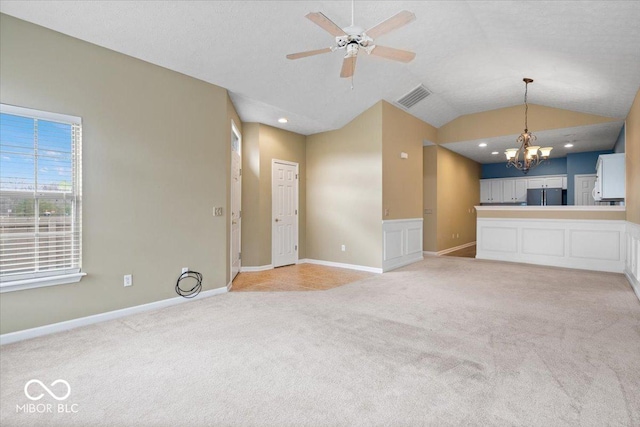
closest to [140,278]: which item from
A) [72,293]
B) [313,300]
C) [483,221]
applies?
[72,293]

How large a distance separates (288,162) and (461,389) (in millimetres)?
5190

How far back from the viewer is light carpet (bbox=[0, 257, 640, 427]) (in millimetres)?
1807

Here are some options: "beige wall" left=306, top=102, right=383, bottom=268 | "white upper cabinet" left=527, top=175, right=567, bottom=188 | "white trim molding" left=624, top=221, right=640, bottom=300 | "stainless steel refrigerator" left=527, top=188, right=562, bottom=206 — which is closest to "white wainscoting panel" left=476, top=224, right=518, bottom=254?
"white trim molding" left=624, top=221, right=640, bottom=300

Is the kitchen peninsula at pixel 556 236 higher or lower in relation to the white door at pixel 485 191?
lower

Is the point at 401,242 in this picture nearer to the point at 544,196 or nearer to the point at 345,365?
the point at 345,365

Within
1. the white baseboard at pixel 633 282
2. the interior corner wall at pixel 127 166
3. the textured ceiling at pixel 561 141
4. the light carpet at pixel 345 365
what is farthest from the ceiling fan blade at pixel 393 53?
the textured ceiling at pixel 561 141

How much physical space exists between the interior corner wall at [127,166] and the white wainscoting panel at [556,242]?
5823 millimetres

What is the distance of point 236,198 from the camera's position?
546 centimetres

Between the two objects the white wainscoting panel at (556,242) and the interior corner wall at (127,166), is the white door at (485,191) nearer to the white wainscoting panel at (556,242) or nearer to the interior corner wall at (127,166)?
the white wainscoting panel at (556,242)

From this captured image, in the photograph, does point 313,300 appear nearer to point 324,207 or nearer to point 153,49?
point 324,207

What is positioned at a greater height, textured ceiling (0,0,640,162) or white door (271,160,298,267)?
textured ceiling (0,0,640,162)

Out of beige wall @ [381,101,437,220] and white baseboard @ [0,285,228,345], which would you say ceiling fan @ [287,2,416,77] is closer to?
beige wall @ [381,101,437,220]

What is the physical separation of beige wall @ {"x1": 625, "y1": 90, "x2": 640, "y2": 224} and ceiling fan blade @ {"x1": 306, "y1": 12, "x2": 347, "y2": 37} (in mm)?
4732

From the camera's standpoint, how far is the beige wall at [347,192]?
5797mm
